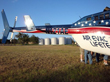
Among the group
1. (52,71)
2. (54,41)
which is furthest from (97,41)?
(54,41)

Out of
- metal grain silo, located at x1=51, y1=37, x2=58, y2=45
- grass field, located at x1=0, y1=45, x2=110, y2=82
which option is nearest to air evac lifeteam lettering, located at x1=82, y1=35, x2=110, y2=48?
grass field, located at x1=0, y1=45, x2=110, y2=82

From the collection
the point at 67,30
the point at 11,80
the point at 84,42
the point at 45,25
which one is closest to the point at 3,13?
the point at 45,25

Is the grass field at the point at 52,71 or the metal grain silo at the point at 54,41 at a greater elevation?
the metal grain silo at the point at 54,41

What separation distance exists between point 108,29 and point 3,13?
10.5 meters

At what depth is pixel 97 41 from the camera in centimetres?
392

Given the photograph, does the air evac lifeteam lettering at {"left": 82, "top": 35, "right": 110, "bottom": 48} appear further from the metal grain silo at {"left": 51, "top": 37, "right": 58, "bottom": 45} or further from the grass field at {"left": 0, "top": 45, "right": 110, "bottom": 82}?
the metal grain silo at {"left": 51, "top": 37, "right": 58, "bottom": 45}

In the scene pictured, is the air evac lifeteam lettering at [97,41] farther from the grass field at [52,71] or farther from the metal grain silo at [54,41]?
the metal grain silo at [54,41]

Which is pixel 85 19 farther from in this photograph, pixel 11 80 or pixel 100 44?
pixel 11 80

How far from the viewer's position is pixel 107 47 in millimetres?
3756

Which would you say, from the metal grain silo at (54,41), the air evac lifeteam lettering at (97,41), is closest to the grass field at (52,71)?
the air evac lifeteam lettering at (97,41)

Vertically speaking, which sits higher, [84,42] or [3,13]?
[3,13]

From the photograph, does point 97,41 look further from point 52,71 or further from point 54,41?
point 54,41

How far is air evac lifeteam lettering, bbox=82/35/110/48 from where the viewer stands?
3748 millimetres

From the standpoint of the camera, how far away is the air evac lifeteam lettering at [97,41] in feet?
12.3
